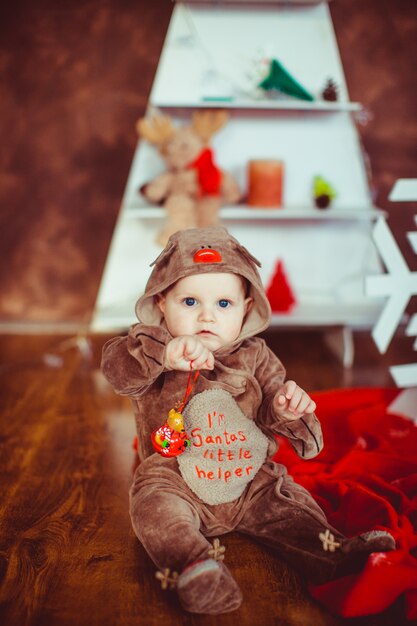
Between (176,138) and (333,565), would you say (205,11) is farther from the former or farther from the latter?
(333,565)

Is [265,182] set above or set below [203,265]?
above

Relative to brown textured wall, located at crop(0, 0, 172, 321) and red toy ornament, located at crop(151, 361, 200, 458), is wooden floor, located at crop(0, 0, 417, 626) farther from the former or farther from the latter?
red toy ornament, located at crop(151, 361, 200, 458)

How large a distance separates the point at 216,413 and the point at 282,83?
176 cm

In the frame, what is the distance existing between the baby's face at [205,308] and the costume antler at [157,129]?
4.96 feet

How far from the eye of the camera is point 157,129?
2.58m

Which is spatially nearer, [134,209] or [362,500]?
[362,500]

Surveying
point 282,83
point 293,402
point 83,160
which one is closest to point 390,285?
point 293,402

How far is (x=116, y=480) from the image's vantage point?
1559 millimetres

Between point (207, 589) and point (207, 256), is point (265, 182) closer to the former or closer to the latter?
point (207, 256)

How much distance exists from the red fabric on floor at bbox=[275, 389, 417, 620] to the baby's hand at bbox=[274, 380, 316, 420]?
0.90 ft

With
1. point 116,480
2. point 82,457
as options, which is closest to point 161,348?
point 116,480

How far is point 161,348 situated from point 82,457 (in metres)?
0.67

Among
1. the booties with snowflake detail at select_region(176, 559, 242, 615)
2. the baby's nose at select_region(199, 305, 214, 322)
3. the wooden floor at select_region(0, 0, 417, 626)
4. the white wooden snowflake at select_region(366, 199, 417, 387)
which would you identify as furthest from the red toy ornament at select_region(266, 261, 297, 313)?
the booties with snowflake detail at select_region(176, 559, 242, 615)

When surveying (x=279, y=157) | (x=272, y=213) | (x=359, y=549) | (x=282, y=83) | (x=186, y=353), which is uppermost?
(x=282, y=83)
